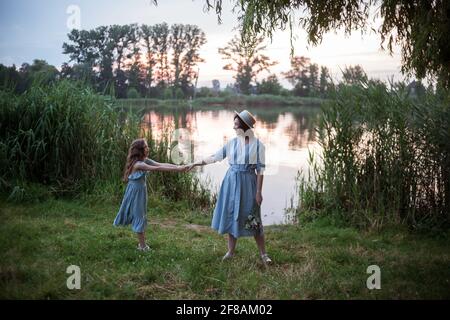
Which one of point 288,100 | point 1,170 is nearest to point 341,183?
point 1,170

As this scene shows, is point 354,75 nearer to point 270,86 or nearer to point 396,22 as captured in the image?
point 396,22

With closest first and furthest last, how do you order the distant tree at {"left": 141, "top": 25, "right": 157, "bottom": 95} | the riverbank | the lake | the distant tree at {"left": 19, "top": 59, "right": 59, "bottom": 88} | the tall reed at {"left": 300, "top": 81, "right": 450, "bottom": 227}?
1. the tall reed at {"left": 300, "top": 81, "right": 450, "bottom": 227}
2. the distant tree at {"left": 19, "top": 59, "right": 59, "bottom": 88}
3. the lake
4. the distant tree at {"left": 141, "top": 25, "right": 157, "bottom": 95}
5. the riverbank

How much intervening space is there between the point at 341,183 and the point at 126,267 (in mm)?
3710

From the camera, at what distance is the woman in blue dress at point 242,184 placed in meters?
4.69

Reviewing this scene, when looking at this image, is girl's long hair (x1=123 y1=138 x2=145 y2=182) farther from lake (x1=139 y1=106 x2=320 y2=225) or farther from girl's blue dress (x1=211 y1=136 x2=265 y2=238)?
lake (x1=139 y1=106 x2=320 y2=225)

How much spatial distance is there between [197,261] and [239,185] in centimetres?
88

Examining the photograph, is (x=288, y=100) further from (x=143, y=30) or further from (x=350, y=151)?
(x=350, y=151)

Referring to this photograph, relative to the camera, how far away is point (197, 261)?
15.5 ft

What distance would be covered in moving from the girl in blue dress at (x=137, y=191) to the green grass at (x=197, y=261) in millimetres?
283

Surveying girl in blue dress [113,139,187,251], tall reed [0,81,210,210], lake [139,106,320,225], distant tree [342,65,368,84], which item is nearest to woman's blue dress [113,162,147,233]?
girl in blue dress [113,139,187,251]

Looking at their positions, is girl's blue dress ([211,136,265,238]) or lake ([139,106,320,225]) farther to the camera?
lake ([139,106,320,225])

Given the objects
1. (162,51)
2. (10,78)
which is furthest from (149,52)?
(10,78)

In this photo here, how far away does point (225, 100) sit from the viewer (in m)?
37.4

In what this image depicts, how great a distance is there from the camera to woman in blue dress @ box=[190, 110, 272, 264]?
185 inches
